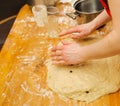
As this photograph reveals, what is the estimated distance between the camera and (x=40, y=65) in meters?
0.97

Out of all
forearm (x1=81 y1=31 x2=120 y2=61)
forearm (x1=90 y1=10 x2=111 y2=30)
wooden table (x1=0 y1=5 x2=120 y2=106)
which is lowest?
wooden table (x1=0 y1=5 x2=120 y2=106)

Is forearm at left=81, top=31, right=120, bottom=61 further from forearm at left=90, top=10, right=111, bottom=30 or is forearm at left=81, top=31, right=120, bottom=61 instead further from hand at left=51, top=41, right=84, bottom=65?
forearm at left=90, top=10, right=111, bottom=30

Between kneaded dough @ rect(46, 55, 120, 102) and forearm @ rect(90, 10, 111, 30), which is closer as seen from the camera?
kneaded dough @ rect(46, 55, 120, 102)

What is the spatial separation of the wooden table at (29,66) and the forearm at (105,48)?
0.16m

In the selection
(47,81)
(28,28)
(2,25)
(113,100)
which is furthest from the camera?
(2,25)

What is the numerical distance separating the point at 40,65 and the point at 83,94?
0.85 ft

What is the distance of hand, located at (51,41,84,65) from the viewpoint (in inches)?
33.0

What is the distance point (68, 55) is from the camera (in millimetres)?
869

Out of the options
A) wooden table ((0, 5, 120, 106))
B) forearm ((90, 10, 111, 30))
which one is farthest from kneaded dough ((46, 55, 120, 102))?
forearm ((90, 10, 111, 30))

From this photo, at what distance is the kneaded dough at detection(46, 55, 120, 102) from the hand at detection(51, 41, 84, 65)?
0.10 feet

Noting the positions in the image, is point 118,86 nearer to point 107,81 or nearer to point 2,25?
point 107,81

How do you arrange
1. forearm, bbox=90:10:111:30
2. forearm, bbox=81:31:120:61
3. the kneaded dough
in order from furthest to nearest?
forearm, bbox=90:10:111:30
the kneaded dough
forearm, bbox=81:31:120:61

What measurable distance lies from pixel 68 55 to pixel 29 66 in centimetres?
21

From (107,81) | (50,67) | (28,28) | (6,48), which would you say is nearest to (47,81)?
(50,67)
